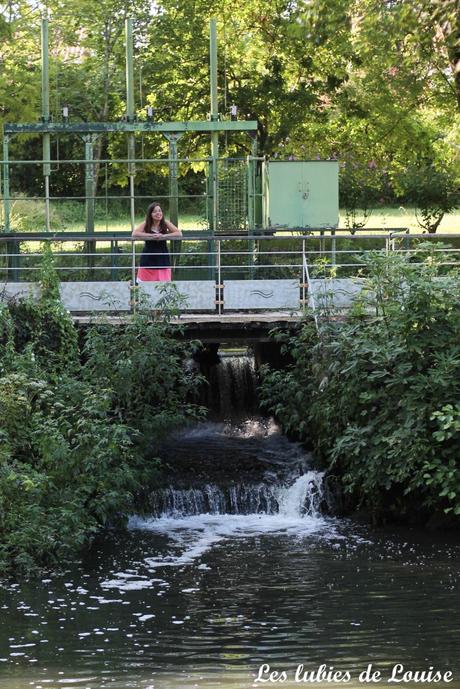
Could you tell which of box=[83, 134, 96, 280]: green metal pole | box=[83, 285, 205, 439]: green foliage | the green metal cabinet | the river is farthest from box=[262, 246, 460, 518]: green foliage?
box=[83, 134, 96, 280]: green metal pole

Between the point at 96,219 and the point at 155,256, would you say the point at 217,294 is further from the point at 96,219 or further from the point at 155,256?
the point at 96,219

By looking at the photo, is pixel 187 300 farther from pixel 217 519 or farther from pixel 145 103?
pixel 145 103

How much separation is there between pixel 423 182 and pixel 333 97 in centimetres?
444

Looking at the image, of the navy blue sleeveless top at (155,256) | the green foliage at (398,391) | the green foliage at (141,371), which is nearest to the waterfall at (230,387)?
the navy blue sleeveless top at (155,256)

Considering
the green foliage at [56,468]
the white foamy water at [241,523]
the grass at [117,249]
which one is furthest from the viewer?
the grass at [117,249]

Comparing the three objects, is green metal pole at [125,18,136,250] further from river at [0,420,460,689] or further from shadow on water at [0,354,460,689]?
river at [0,420,460,689]

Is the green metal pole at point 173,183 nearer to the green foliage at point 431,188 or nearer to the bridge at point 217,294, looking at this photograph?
the bridge at point 217,294

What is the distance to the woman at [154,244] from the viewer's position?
17531mm

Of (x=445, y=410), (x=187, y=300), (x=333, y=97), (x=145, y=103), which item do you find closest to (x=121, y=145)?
(x=145, y=103)

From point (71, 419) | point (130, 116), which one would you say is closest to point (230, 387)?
point (130, 116)

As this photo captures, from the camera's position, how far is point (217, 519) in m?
15.6

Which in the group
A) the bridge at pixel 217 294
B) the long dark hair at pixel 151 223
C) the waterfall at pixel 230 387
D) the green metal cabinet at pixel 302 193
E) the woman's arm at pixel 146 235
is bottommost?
the waterfall at pixel 230 387

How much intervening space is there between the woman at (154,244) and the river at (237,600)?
10.6 feet

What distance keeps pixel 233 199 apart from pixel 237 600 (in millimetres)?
10845
